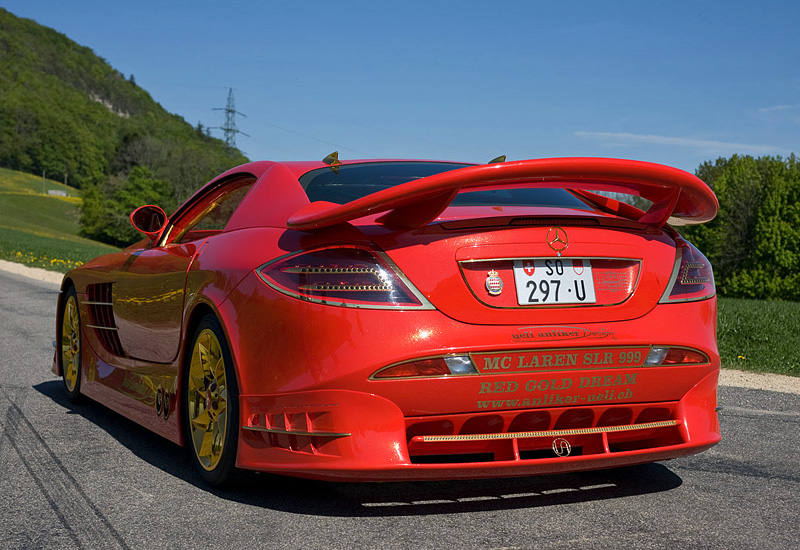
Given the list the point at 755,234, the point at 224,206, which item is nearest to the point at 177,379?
the point at 224,206

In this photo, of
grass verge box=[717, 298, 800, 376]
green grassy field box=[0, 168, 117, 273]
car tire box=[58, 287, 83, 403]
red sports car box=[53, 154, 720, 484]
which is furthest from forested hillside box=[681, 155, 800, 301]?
red sports car box=[53, 154, 720, 484]

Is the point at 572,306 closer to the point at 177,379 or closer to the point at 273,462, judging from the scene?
the point at 273,462

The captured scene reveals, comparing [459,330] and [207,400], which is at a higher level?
[459,330]

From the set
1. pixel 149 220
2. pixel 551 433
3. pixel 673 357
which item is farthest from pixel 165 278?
pixel 673 357

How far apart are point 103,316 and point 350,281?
2519 mm

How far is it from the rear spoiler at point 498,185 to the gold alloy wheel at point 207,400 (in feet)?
2.40

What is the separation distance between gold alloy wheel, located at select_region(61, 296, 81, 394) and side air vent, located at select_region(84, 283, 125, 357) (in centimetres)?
30

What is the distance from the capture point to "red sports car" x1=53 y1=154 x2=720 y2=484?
9.42 ft

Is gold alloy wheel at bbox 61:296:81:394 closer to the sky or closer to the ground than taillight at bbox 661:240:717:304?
closer to the ground

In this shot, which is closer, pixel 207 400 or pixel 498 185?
pixel 498 185

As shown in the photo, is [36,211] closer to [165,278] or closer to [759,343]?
[759,343]

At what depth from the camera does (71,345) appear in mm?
5570

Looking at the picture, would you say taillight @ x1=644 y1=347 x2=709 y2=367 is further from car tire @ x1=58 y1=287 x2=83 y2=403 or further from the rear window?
car tire @ x1=58 y1=287 x2=83 y2=403

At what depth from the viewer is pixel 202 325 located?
3594 mm
